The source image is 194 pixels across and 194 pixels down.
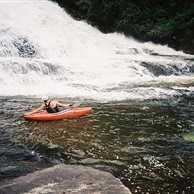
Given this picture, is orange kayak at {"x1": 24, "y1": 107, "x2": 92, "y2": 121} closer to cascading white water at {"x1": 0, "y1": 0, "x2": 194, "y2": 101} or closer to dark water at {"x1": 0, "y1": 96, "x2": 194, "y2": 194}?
dark water at {"x1": 0, "y1": 96, "x2": 194, "y2": 194}

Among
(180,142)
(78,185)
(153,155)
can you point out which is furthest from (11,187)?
(180,142)

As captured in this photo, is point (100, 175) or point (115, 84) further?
point (115, 84)

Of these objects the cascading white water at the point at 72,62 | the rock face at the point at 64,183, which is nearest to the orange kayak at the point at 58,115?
the cascading white water at the point at 72,62

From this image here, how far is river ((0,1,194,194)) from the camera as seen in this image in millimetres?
4762

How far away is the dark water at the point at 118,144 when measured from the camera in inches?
173

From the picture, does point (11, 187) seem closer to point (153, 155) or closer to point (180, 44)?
point (153, 155)

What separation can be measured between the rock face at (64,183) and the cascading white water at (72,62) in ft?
18.7

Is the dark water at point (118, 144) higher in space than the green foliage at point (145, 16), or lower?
lower

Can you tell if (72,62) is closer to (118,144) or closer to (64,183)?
(118,144)

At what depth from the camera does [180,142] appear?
568cm

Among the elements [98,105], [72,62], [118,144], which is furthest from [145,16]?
[118,144]

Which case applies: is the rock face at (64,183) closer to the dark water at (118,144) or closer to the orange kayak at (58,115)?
the dark water at (118,144)

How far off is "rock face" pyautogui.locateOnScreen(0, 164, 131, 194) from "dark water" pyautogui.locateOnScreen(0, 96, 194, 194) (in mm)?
409

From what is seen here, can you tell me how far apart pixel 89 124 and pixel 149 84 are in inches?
223
